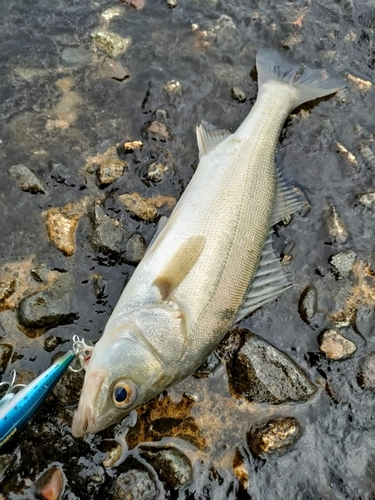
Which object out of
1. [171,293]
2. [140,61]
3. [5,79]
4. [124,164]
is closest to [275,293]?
[171,293]

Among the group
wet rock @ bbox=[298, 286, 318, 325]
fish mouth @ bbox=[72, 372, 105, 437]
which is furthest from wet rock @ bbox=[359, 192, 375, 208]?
fish mouth @ bbox=[72, 372, 105, 437]

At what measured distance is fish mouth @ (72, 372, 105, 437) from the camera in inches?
131

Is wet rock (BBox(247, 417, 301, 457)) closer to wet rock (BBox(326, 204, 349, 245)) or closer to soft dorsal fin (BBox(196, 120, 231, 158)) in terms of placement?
wet rock (BBox(326, 204, 349, 245))

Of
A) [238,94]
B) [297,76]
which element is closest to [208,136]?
[238,94]

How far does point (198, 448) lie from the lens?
399cm

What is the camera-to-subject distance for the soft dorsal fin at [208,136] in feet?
15.8

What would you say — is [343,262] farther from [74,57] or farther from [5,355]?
[74,57]

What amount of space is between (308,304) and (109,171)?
2.37 metres

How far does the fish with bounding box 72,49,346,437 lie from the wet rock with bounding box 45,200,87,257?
77cm

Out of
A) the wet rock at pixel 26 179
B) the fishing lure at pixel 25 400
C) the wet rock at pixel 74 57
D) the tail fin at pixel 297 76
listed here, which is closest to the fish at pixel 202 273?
the tail fin at pixel 297 76

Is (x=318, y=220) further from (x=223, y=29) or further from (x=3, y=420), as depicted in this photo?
(x=3, y=420)

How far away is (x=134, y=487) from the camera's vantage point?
3.65m

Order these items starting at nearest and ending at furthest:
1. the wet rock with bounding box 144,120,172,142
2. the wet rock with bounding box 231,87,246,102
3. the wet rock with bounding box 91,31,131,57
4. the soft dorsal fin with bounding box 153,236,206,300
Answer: the soft dorsal fin with bounding box 153,236,206,300 → the wet rock with bounding box 144,120,172,142 → the wet rock with bounding box 91,31,131,57 → the wet rock with bounding box 231,87,246,102

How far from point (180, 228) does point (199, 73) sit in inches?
84.5
